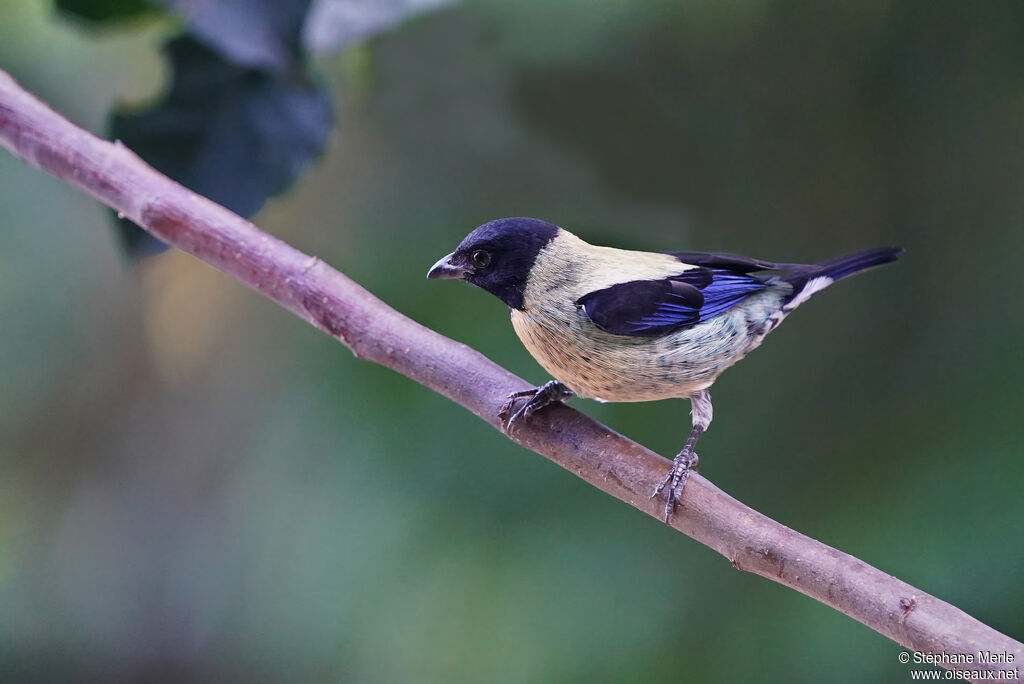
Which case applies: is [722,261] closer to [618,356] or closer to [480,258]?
[618,356]

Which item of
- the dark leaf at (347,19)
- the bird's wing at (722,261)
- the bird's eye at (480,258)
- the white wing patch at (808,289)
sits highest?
the dark leaf at (347,19)

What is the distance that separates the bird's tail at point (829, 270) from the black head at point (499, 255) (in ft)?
1.26

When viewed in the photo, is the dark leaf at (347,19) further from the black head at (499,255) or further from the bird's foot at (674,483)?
the bird's foot at (674,483)

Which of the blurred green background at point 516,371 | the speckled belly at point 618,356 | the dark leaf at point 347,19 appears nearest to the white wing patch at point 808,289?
the speckled belly at point 618,356

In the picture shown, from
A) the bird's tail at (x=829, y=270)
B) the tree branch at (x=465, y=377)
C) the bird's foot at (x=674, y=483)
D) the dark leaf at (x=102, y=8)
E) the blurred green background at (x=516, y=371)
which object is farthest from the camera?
the blurred green background at (x=516, y=371)

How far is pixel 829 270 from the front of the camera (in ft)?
4.25

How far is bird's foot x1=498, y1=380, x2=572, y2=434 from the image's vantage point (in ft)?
4.12

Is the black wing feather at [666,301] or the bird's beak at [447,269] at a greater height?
the black wing feather at [666,301]

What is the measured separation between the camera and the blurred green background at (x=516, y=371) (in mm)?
2029

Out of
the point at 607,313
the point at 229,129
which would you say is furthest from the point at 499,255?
the point at 229,129

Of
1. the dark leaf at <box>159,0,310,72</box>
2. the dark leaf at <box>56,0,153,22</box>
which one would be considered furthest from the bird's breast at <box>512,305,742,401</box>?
the dark leaf at <box>56,0,153,22</box>

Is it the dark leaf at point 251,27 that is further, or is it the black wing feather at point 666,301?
the dark leaf at point 251,27

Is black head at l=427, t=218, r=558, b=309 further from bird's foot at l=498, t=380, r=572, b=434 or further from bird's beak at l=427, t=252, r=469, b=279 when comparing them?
bird's foot at l=498, t=380, r=572, b=434

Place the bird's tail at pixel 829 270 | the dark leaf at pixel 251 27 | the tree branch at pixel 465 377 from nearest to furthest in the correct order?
the tree branch at pixel 465 377
the bird's tail at pixel 829 270
the dark leaf at pixel 251 27
